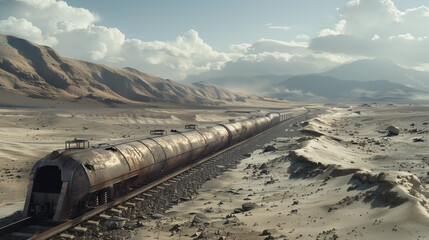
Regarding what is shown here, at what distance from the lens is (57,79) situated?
128375 millimetres

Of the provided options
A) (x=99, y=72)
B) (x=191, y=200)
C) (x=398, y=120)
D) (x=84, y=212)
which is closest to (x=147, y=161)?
(x=191, y=200)

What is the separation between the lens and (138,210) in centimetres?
1360

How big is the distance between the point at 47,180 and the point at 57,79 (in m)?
130

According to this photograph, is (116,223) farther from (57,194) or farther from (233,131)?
(233,131)

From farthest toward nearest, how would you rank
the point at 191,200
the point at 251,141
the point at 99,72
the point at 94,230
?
the point at 99,72, the point at 251,141, the point at 191,200, the point at 94,230

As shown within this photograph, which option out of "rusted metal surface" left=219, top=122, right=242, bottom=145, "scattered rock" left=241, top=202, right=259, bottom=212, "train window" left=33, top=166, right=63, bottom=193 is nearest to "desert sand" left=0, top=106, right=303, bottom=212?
"train window" left=33, top=166, right=63, bottom=193

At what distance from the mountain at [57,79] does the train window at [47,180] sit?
331ft

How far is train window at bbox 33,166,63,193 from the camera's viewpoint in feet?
40.6

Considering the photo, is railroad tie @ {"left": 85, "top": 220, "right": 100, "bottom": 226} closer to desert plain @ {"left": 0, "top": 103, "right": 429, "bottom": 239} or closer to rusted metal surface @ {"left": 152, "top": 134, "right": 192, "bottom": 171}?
desert plain @ {"left": 0, "top": 103, "right": 429, "bottom": 239}

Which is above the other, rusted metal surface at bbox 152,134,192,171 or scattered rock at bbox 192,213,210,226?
rusted metal surface at bbox 152,134,192,171

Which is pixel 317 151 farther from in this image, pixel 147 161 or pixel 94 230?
pixel 94 230

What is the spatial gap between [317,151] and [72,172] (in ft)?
64.5

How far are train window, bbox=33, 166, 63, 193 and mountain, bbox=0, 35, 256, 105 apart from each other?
10078 centimetres

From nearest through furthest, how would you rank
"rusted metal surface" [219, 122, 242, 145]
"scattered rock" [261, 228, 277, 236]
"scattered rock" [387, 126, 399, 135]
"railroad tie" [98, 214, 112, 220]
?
"scattered rock" [261, 228, 277, 236] < "railroad tie" [98, 214, 112, 220] < "rusted metal surface" [219, 122, 242, 145] < "scattered rock" [387, 126, 399, 135]
